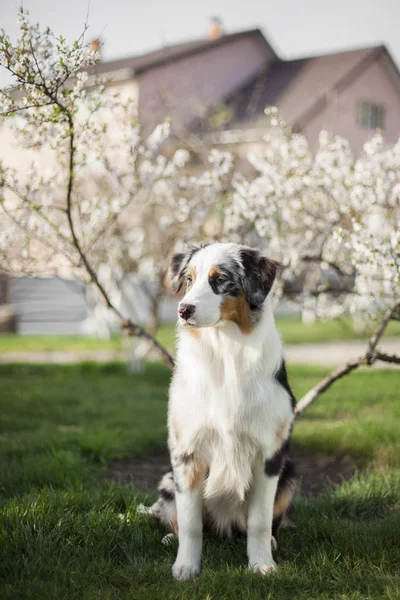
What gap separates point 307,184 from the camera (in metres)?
7.20

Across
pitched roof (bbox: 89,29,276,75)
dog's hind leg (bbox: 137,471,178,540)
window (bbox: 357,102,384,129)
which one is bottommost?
dog's hind leg (bbox: 137,471,178,540)

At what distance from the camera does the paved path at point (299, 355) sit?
1350 cm

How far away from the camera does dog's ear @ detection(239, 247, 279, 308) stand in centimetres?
394

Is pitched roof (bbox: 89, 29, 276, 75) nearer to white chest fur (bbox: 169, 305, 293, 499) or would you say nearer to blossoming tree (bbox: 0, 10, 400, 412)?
blossoming tree (bbox: 0, 10, 400, 412)

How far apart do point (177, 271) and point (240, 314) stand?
0.59 m

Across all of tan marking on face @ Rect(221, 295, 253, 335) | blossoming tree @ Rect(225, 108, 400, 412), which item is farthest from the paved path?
tan marking on face @ Rect(221, 295, 253, 335)

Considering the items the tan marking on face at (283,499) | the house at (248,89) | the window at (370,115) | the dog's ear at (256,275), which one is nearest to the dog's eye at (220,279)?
Result: the dog's ear at (256,275)

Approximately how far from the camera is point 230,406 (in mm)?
3934

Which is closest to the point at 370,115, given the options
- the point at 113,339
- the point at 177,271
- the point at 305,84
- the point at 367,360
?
the point at 305,84

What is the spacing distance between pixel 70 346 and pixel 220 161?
31.7 feet

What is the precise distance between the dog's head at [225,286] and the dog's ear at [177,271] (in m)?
0.14

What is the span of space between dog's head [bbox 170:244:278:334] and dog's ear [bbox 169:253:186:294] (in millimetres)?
143

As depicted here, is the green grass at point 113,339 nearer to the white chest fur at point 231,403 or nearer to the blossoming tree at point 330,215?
the blossoming tree at point 330,215

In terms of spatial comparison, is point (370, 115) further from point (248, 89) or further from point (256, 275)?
point (256, 275)
